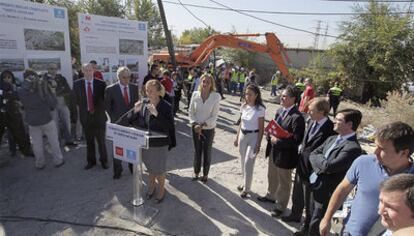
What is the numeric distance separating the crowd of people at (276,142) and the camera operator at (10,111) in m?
0.02

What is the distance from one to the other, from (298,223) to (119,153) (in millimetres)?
2419

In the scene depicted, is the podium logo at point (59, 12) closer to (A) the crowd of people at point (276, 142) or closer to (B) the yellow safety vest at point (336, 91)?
(A) the crowd of people at point (276, 142)

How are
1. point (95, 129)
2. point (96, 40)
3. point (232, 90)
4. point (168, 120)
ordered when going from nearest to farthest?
1. point (168, 120)
2. point (95, 129)
3. point (96, 40)
4. point (232, 90)

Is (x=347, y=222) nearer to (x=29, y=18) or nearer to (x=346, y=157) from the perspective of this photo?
(x=346, y=157)

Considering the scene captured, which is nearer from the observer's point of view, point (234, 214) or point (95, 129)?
point (234, 214)

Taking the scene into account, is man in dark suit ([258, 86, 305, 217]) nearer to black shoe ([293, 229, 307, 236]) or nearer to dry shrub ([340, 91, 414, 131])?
black shoe ([293, 229, 307, 236])

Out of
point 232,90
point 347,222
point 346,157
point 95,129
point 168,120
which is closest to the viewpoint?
point 347,222

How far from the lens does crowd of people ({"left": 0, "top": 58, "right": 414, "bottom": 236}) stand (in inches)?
76.1

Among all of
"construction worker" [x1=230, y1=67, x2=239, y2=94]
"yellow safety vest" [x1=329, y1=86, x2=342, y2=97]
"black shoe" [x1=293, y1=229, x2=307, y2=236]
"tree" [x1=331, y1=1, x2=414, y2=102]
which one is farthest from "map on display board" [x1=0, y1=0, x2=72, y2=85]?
"tree" [x1=331, y1=1, x2=414, y2=102]

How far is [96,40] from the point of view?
6.88 m

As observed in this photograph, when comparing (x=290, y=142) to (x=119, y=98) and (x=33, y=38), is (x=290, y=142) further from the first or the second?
(x=33, y=38)

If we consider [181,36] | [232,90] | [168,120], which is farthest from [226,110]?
[181,36]

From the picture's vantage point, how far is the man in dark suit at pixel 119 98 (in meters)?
4.65

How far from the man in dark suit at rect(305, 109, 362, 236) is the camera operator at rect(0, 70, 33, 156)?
5.26 meters
